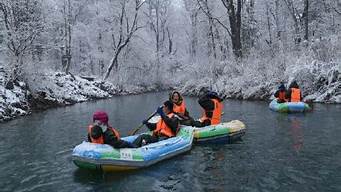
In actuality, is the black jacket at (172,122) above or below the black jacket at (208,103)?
below

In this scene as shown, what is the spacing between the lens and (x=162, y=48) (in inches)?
1854

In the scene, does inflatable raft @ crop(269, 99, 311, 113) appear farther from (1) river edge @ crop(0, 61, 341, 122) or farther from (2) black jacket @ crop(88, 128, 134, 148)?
(2) black jacket @ crop(88, 128, 134, 148)

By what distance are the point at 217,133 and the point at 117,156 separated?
3.47 m

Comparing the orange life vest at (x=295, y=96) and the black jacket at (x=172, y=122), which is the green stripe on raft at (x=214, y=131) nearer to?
the black jacket at (x=172, y=122)

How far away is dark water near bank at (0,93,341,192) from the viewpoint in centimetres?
730

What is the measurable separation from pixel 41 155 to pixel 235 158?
4.63m

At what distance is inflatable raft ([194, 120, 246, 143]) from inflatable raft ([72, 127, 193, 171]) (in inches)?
61.1

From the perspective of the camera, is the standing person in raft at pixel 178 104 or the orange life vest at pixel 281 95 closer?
the standing person in raft at pixel 178 104

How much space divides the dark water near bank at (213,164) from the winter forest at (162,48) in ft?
19.8

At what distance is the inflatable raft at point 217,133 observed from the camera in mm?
10547

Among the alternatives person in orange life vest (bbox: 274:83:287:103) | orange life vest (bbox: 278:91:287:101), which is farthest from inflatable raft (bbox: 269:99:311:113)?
orange life vest (bbox: 278:91:287:101)

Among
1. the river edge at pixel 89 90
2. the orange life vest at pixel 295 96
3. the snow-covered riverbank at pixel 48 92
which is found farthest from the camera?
the river edge at pixel 89 90

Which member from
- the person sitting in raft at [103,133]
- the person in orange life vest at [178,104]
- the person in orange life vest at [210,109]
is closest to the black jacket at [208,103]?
the person in orange life vest at [210,109]

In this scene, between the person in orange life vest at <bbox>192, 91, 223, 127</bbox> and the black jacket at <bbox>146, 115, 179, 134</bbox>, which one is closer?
the black jacket at <bbox>146, 115, 179, 134</bbox>
